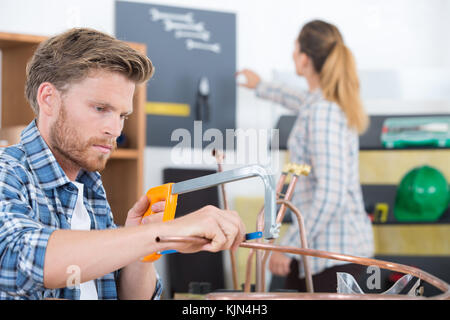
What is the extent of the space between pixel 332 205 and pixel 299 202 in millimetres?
126

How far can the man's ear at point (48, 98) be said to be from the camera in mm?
722

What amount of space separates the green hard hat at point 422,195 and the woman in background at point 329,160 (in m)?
0.87

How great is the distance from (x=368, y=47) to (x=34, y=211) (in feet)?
8.01

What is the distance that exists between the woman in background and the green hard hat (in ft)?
2.84

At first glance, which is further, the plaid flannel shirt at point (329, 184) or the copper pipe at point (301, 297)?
the plaid flannel shirt at point (329, 184)

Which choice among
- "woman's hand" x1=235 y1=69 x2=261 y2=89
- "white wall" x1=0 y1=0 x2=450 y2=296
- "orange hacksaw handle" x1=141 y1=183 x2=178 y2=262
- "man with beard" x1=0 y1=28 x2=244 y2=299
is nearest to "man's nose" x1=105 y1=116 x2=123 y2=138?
"man with beard" x1=0 y1=28 x2=244 y2=299

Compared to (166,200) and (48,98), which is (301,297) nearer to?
(166,200)

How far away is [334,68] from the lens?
178 cm

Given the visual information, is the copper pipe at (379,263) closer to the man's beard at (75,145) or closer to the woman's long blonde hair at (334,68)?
the man's beard at (75,145)

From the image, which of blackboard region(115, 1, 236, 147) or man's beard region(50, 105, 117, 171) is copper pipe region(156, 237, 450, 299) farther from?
blackboard region(115, 1, 236, 147)

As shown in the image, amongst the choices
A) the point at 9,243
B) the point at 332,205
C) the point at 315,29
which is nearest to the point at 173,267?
the point at 332,205

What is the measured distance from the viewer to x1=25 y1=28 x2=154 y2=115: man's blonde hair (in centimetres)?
70

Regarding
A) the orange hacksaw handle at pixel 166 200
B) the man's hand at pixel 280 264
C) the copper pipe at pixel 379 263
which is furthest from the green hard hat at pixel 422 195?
the orange hacksaw handle at pixel 166 200
